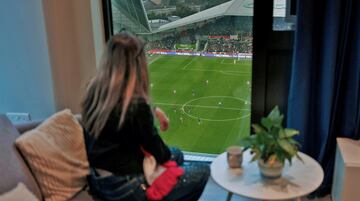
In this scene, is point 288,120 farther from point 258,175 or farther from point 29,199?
point 29,199

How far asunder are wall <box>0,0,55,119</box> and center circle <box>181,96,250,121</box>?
3.63 feet

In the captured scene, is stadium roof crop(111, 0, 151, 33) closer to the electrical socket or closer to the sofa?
the electrical socket

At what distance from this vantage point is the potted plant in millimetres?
1862

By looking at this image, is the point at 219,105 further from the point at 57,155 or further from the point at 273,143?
the point at 57,155

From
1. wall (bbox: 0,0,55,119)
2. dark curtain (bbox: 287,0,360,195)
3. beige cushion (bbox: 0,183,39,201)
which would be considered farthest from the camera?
wall (bbox: 0,0,55,119)

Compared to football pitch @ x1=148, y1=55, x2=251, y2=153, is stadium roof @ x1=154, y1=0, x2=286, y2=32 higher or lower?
higher

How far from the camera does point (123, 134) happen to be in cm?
195

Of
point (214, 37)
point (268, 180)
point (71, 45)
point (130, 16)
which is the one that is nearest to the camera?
point (268, 180)

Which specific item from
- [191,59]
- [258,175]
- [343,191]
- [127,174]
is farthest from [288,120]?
[127,174]

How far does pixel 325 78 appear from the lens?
8.09 feet

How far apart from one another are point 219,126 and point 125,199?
5.05 ft

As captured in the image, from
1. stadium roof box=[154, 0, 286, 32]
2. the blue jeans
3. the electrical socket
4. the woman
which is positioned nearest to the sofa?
the blue jeans

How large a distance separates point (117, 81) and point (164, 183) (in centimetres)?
55

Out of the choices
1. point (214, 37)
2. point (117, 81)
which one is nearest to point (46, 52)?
point (117, 81)
